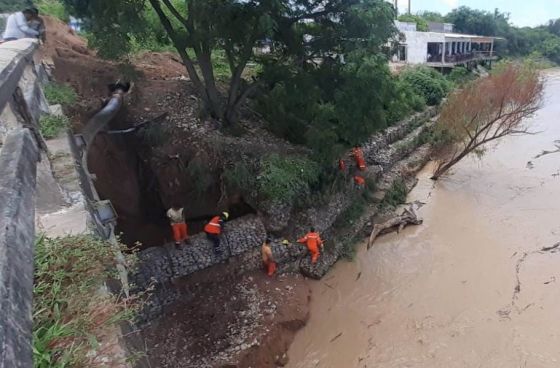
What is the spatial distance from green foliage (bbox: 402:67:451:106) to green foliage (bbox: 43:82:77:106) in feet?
63.3

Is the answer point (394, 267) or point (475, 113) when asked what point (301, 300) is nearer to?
point (394, 267)

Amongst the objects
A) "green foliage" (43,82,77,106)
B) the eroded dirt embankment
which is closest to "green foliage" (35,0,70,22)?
the eroded dirt embankment

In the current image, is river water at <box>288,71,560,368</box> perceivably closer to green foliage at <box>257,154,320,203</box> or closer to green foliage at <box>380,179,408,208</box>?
green foliage at <box>380,179,408,208</box>

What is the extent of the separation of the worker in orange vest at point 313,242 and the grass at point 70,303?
7552 millimetres

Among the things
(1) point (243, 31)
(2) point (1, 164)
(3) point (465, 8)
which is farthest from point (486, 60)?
(2) point (1, 164)

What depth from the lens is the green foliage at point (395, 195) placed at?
49.1ft

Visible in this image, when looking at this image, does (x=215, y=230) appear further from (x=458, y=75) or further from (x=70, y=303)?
(x=458, y=75)

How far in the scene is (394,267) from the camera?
1199 cm

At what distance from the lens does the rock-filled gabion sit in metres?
9.15

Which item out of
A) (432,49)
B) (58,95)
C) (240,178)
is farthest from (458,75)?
(58,95)

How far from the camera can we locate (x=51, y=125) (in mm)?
7320

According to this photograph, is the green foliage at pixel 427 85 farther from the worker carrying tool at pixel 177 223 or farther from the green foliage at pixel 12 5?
the green foliage at pixel 12 5

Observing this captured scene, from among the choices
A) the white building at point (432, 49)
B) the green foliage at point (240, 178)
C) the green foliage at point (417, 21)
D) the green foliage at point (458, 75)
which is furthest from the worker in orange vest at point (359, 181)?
the green foliage at point (417, 21)

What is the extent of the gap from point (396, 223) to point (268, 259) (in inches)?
215
